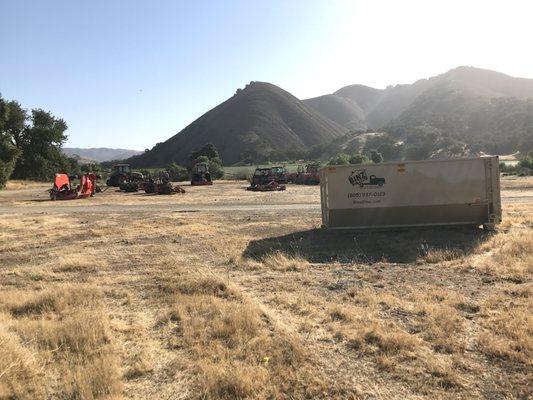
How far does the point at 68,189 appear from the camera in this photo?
1273 inches

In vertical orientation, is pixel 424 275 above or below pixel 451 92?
below

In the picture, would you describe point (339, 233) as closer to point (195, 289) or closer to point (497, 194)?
point (497, 194)

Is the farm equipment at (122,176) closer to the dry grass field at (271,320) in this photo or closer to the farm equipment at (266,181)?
the farm equipment at (266,181)

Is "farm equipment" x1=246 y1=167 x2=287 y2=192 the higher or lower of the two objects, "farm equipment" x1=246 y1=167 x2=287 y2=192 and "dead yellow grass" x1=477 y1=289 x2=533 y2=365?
the higher

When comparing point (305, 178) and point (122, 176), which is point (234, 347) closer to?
point (305, 178)

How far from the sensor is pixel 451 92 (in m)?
191

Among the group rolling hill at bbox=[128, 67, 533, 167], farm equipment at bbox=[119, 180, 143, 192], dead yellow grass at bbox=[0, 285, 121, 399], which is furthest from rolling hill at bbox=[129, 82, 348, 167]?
dead yellow grass at bbox=[0, 285, 121, 399]

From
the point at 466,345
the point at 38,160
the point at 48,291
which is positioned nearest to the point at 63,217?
the point at 48,291

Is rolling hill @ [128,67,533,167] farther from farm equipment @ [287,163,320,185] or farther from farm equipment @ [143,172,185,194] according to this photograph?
farm equipment @ [143,172,185,194]

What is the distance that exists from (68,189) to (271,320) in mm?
29663

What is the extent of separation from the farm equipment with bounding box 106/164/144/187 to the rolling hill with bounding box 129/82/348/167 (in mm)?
84974

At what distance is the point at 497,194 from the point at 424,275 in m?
5.96

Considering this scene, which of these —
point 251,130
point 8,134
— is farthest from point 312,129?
point 8,134

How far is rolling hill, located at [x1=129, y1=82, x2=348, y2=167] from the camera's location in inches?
5640
